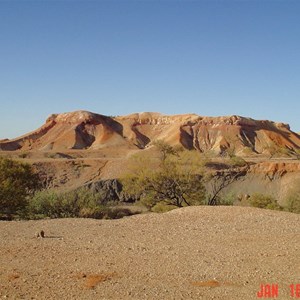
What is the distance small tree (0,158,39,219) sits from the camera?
22547mm

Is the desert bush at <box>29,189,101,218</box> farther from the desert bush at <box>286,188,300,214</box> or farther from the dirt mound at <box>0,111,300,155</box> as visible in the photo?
the dirt mound at <box>0,111,300,155</box>

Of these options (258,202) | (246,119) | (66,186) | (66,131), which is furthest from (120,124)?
(258,202)

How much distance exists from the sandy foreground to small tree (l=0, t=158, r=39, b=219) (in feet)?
24.9

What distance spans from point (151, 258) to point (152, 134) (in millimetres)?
106844

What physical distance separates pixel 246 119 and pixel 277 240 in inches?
4181

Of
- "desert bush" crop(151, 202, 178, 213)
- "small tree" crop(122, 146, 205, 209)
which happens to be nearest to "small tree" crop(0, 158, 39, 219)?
"small tree" crop(122, 146, 205, 209)

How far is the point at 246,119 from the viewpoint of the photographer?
115 meters

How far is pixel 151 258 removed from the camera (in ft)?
32.2

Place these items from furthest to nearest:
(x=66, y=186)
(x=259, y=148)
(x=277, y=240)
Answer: (x=259, y=148)
(x=66, y=186)
(x=277, y=240)

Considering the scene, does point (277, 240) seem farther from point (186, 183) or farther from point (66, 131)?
point (66, 131)

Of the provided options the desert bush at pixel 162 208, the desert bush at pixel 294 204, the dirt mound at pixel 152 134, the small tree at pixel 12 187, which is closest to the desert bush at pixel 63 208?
the small tree at pixel 12 187

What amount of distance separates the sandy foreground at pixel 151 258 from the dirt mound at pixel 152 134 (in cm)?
7944

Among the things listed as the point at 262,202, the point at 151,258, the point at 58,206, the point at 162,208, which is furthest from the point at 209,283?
the point at 262,202

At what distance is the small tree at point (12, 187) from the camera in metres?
22.5
